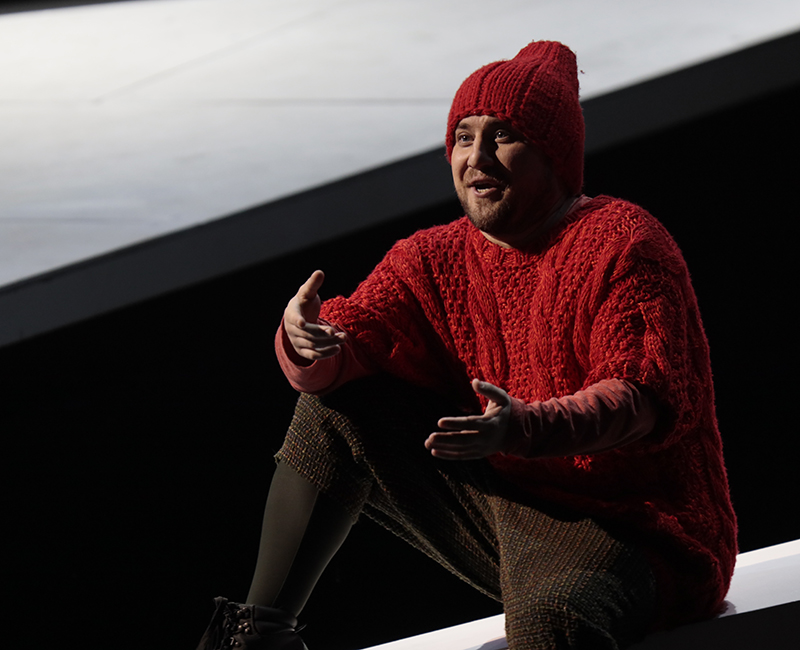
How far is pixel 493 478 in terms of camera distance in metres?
1.12

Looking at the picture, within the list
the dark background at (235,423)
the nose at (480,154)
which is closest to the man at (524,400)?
the nose at (480,154)

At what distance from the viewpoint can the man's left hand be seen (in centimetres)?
84

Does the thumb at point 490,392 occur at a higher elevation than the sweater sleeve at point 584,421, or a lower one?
higher

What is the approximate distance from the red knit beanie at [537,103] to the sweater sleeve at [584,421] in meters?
0.25

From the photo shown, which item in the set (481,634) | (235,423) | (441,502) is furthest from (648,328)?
(235,423)

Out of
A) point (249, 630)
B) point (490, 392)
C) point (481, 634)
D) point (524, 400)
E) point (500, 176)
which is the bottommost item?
point (481, 634)

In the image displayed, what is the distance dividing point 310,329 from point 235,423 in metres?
0.98

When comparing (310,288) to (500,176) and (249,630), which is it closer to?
(500,176)

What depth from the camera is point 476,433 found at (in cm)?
85

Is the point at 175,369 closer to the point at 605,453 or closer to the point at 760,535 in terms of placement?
the point at 760,535

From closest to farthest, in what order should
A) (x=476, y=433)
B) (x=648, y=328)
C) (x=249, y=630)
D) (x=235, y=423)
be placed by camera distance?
1. (x=476, y=433)
2. (x=648, y=328)
3. (x=249, y=630)
4. (x=235, y=423)

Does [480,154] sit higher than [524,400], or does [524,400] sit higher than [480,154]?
[480,154]

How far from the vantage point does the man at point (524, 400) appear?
1.00 meters

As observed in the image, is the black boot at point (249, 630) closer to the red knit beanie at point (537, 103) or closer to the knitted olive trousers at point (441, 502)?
the knitted olive trousers at point (441, 502)
